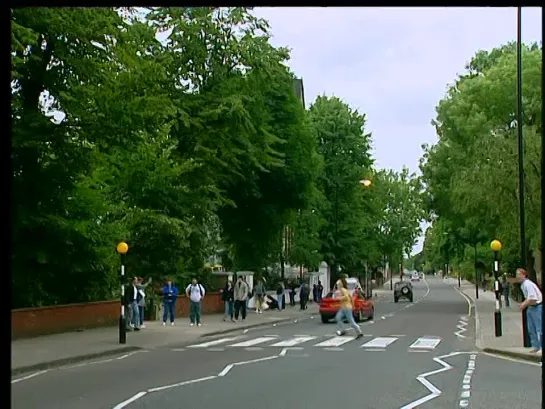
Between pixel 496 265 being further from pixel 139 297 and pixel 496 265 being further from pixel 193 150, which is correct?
pixel 193 150

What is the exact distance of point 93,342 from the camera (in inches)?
843

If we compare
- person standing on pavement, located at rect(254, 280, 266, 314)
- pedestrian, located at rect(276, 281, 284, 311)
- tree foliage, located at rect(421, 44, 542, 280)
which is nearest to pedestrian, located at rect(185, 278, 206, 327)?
person standing on pavement, located at rect(254, 280, 266, 314)

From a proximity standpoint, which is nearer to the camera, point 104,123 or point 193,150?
point 104,123

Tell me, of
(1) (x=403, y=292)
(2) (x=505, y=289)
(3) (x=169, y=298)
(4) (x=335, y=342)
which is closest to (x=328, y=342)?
(4) (x=335, y=342)

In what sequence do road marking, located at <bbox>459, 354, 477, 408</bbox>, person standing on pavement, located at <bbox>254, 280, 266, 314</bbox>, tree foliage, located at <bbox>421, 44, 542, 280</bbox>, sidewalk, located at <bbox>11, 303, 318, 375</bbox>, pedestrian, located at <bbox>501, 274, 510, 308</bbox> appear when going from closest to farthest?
1. road marking, located at <bbox>459, 354, 477, 408</bbox>
2. sidewalk, located at <bbox>11, 303, 318, 375</bbox>
3. tree foliage, located at <bbox>421, 44, 542, 280</bbox>
4. person standing on pavement, located at <bbox>254, 280, 266, 314</bbox>
5. pedestrian, located at <bbox>501, 274, 510, 308</bbox>

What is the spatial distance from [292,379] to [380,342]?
935 centimetres

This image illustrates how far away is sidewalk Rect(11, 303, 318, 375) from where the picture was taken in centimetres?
1709

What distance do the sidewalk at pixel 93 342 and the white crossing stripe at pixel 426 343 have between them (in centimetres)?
647

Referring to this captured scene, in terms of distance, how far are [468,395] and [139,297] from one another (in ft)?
51.3

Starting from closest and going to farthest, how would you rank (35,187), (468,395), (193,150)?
(468,395) → (35,187) → (193,150)

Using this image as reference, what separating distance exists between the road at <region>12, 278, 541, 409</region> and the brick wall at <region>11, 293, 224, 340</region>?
4.32 meters

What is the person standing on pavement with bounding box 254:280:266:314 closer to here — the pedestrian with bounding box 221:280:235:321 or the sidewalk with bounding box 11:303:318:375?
the pedestrian with bounding box 221:280:235:321
